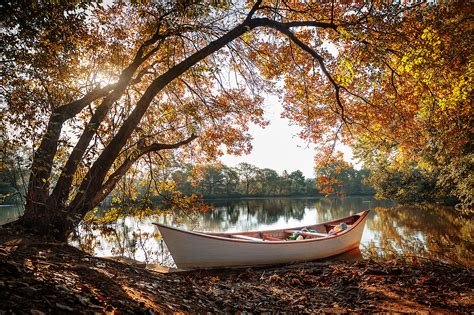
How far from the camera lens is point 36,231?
189 inches

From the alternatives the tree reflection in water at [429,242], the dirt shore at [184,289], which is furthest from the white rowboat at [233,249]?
the tree reflection in water at [429,242]

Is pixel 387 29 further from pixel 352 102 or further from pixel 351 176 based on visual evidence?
pixel 351 176

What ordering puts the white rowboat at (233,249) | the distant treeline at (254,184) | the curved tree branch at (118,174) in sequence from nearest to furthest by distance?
the curved tree branch at (118,174) < the white rowboat at (233,249) < the distant treeline at (254,184)

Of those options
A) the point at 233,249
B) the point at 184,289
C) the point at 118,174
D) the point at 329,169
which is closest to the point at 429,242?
the point at 329,169

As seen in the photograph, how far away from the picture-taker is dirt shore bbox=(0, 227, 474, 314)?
2.39 metres

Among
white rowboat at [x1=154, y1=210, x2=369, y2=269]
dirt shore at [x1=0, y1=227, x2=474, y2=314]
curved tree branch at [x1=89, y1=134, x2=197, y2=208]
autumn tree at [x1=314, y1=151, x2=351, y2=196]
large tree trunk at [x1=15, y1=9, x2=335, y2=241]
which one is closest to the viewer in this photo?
dirt shore at [x1=0, y1=227, x2=474, y2=314]

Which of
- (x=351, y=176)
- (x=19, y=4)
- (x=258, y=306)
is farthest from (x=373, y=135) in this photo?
(x=351, y=176)

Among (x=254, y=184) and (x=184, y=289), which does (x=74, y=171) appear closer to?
(x=184, y=289)

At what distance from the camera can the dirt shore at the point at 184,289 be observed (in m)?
2.39

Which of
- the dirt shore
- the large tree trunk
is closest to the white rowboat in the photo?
the dirt shore

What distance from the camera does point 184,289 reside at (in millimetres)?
4035

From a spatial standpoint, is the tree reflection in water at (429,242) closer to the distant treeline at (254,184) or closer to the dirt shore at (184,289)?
the dirt shore at (184,289)

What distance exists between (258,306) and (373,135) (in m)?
6.19

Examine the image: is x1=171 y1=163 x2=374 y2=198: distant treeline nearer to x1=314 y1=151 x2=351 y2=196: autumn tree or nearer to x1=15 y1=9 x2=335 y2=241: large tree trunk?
x1=314 y1=151 x2=351 y2=196: autumn tree
